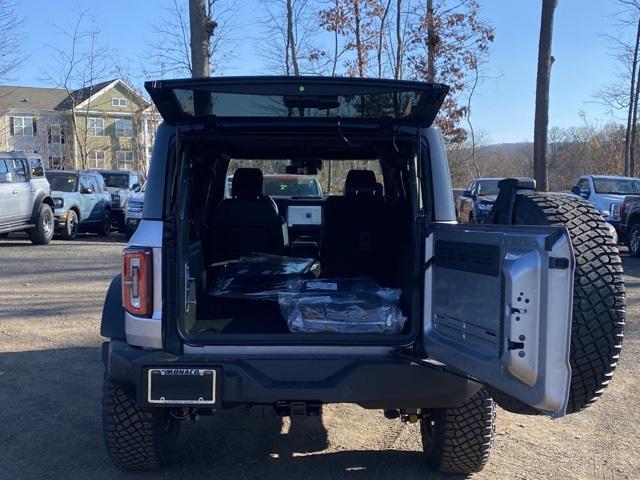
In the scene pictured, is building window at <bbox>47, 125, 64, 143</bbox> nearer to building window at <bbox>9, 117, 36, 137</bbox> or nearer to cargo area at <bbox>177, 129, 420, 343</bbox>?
building window at <bbox>9, 117, 36, 137</bbox>

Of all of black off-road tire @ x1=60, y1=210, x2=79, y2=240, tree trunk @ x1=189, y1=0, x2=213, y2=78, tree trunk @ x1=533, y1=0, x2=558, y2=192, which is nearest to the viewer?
tree trunk @ x1=189, y1=0, x2=213, y2=78

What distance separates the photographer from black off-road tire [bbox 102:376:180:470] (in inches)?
146

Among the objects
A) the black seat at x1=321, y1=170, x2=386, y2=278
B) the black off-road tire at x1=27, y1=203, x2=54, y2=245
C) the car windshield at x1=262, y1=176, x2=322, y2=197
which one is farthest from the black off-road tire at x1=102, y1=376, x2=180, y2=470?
the black off-road tire at x1=27, y1=203, x2=54, y2=245

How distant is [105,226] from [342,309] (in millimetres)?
16578

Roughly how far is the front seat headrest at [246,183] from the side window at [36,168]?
37.6 feet

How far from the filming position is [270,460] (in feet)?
13.7

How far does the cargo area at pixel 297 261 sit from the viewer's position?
372 centimetres

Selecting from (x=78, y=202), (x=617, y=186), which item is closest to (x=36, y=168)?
(x=78, y=202)

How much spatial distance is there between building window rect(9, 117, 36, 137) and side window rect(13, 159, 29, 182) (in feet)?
137

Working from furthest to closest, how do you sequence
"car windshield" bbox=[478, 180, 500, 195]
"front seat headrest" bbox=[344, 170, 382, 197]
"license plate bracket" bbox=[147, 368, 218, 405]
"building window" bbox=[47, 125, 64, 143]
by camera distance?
"building window" bbox=[47, 125, 64, 143] → "car windshield" bbox=[478, 180, 500, 195] → "front seat headrest" bbox=[344, 170, 382, 197] → "license plate bracket" bbox=[147, 368, 218, 405]

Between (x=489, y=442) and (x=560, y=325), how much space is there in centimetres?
150

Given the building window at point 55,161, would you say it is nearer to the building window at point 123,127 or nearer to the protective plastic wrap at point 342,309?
the building window at point 123,127

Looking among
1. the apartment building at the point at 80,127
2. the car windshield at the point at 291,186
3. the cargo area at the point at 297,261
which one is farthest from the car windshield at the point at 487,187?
the apartment building at the point at 80,127

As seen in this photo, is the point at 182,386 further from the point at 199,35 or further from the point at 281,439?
the point at 199,35
